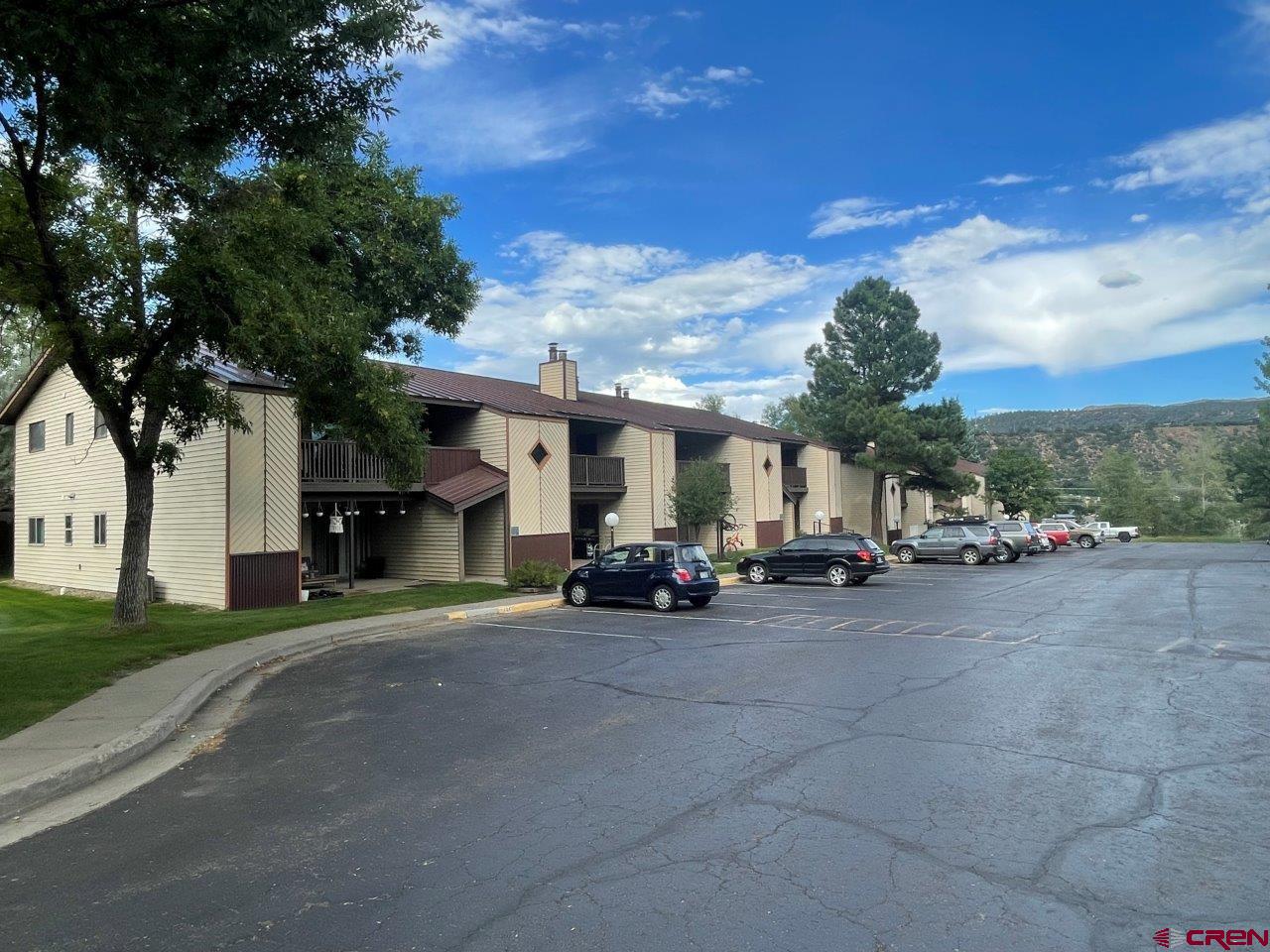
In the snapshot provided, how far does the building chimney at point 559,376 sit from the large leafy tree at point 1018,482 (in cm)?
3544

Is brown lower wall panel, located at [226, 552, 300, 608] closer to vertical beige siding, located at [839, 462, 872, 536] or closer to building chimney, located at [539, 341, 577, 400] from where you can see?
building chimney, located at [539, 341, 577, 400]

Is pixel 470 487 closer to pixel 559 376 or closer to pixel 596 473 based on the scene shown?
pixel 596 473

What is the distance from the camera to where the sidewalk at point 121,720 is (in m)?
6.93

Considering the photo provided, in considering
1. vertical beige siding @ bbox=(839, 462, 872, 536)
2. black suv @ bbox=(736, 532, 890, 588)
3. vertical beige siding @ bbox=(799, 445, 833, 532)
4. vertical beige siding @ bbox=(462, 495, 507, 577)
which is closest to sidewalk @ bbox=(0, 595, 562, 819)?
vertical beige siding @ bbox=(462, 495, 507, 577)

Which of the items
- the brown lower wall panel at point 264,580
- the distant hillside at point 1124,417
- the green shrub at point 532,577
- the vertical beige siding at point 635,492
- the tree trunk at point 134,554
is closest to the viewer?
the tree trunk at point 134,554

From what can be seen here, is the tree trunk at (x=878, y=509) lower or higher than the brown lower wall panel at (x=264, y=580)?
higher

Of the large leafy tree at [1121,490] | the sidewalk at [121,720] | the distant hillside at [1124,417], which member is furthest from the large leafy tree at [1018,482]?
the distant hillside at [1124,417]

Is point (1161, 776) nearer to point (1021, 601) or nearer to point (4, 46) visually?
point (4, 46)

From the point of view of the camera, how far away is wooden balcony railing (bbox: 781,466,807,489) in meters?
42.8

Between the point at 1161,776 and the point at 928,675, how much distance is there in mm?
4123

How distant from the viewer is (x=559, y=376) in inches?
1390

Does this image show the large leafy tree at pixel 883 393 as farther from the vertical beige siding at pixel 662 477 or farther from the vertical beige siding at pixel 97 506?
the vertical beige siding at pixel 97 506

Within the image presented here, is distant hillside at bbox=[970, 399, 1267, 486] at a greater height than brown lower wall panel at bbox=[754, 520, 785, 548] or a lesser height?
greater

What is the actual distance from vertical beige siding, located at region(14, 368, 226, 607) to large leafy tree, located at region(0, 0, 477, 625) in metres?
4.39
